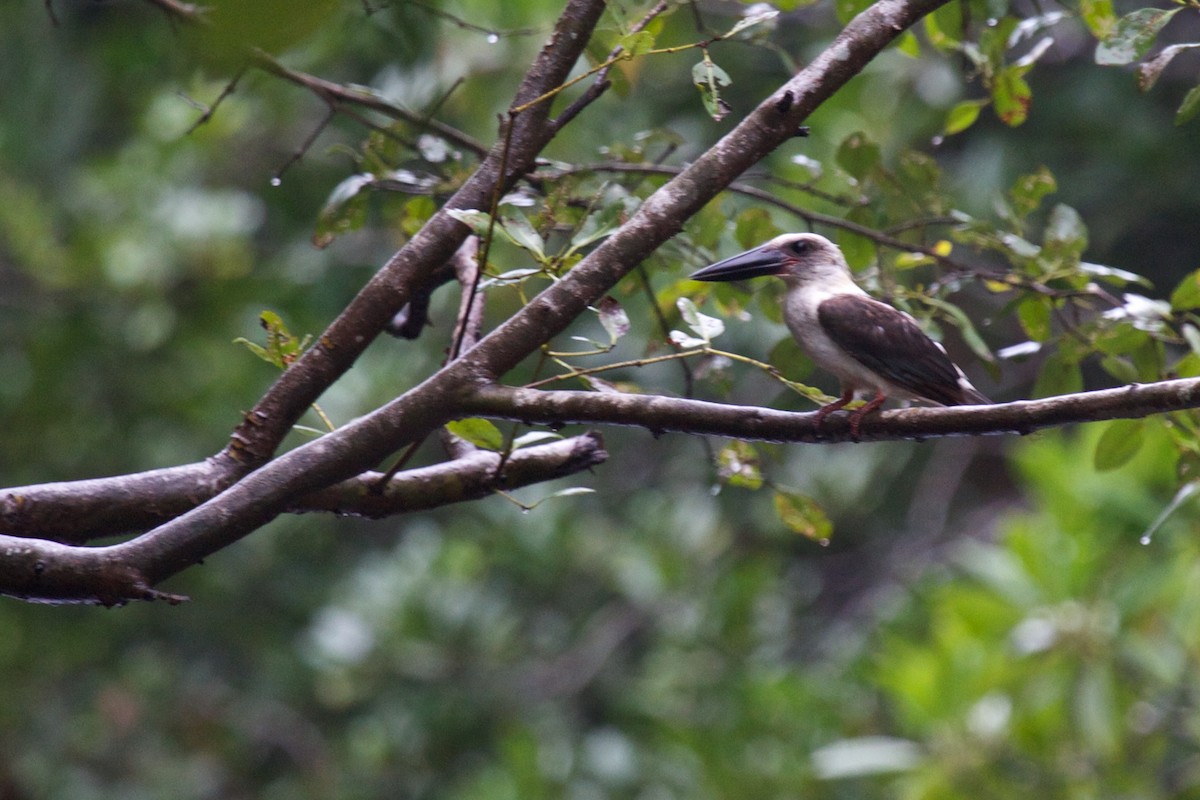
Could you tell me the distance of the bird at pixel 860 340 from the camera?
2.66 metres

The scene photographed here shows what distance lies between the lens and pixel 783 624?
610 cm

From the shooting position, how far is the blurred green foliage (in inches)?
184

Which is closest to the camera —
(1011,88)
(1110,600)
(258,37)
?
(258,37)

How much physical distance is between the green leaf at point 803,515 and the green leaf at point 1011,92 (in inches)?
37.1

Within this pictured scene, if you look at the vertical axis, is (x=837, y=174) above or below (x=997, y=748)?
above

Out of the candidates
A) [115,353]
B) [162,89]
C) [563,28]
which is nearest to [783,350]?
[563,28]

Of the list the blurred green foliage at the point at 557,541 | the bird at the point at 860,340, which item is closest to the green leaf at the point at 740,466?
the bird at the point at 860,340

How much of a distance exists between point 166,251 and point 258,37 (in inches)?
226

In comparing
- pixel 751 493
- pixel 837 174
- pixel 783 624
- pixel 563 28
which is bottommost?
pixel 783 624

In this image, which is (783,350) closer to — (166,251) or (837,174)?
(837,174)

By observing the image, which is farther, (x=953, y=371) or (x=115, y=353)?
(x=115, y=353)

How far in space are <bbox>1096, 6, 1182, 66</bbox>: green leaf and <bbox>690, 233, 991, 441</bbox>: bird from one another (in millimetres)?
683

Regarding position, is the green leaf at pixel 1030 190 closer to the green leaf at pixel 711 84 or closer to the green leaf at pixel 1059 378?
the green leaf at pixel 1059 378

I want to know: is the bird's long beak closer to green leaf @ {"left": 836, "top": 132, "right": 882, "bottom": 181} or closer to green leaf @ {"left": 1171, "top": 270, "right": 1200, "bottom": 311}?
green leaf @ {"left": 836, "top": 132, "right": 882, "bottom": 181}
